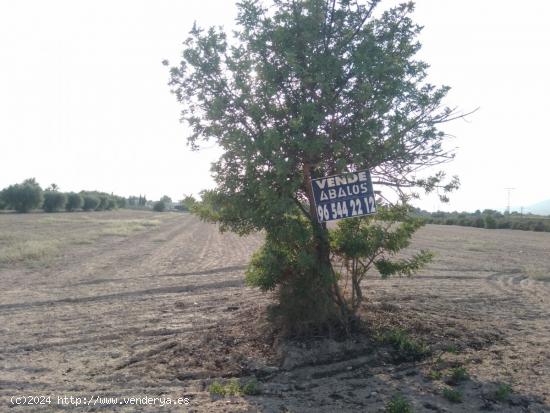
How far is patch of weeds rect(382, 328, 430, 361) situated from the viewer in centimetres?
716

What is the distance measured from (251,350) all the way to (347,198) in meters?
2.68

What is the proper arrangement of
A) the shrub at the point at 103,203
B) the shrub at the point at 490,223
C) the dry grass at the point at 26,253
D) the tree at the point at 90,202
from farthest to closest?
1. the shrub at the point at 103,203
2. the tree at the point at 90,202
3. the shrub at the point at 490,223
4. the dry grass at the point at 26,253

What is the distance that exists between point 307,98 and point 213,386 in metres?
4.16

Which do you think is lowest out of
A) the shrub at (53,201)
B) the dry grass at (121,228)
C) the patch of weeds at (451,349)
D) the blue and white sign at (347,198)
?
the patch of weeds at (451,349)

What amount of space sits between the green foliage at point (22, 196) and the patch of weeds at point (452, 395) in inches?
3550

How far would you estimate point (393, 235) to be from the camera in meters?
7.80

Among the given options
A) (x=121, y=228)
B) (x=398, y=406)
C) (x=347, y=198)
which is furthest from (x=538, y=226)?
(x=398, y=406)

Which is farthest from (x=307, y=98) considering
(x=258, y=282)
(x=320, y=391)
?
(x=320, y=391)

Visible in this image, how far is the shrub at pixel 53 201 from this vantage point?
93938 millimetres

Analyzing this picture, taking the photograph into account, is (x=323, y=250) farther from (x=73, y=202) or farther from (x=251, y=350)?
(x=73, y=202)

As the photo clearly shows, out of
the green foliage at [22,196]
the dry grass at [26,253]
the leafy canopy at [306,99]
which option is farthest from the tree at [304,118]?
the green foliage at [22,196]

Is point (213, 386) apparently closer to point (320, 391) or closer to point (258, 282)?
point (320, 391)

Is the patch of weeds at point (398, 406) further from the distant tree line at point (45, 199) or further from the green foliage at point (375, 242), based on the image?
the distant tree line at point (45, 199)

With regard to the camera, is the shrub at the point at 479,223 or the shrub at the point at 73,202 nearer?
the shrub at the point at 479,223
